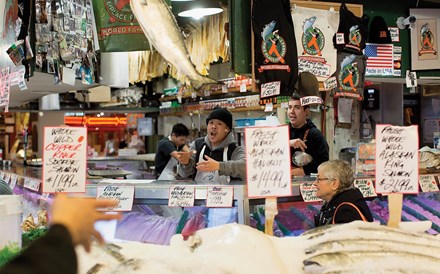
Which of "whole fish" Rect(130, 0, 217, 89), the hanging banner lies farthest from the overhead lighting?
"whole fish" Rect(130, 0, 217, 89)

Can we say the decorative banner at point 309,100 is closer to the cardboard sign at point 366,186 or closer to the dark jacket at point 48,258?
the cardboard sign at point 366,186

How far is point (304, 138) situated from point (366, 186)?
97cm

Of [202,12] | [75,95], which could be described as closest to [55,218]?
[202,12]

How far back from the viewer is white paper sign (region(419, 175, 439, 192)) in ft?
14.9

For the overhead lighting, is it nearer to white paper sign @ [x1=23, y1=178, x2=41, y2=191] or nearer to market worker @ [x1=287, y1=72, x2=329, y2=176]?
market worker @ [x1=287, y1=72, x2=329, y2=176]

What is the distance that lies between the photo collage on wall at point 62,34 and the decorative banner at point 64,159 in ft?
6.95

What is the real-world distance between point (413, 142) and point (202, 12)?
163 inches

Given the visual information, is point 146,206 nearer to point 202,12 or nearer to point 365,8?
point 202,12

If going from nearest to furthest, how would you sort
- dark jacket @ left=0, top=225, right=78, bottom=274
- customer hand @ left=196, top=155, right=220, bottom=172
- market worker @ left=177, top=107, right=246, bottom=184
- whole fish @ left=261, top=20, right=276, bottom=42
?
dark jacket @ left=0, top=225, right=78, bottom=274 < customer hand @ left=196, top=155, right=220, bottom=172 < whole fish @ left=261, top=20, right=276, bottom=42 < market worker @ left=177, top=107, right=246, bottom=184

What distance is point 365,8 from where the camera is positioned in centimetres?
652

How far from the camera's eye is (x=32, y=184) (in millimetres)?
4469

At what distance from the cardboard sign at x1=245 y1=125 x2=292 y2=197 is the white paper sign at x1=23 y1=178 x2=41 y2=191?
2.50 meters

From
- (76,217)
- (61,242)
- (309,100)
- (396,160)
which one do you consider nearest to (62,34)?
(309,100)

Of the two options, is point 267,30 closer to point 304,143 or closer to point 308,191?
point 304,143
